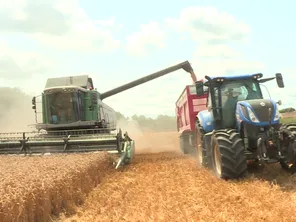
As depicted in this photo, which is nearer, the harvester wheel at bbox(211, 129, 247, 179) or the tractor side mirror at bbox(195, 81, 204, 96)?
the harvester wheel at bbox(211, 129, 247, 179)

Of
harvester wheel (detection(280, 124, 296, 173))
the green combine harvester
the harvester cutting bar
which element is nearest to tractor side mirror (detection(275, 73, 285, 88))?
harvester wheel (detection(280, 124, 296, 173))

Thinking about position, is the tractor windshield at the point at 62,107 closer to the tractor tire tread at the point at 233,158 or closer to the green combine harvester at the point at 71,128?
the green combine harvester at the point at 71,128

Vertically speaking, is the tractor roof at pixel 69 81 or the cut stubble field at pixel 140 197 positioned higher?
the tractor roof at pixel 69 81

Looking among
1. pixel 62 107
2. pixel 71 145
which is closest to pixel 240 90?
pixel 71 145

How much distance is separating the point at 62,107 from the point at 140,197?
8.72 m

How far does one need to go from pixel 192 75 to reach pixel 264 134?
40.6ft

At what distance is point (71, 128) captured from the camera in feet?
49.0

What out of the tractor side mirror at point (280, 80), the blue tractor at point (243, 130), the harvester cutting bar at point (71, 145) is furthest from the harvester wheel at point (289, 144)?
the harvester cutting bar at point (71, 145)

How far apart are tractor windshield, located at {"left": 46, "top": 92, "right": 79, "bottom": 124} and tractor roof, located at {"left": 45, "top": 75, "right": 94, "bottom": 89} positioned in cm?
165

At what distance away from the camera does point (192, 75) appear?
784 inches

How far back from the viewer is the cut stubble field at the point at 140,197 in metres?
5.09

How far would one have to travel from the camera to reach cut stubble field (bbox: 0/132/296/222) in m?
5.09

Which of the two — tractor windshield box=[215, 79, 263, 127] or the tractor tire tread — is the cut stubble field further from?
tractor windshield box=[215, 79, 263, 127]

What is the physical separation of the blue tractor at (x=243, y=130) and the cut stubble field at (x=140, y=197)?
1.23ft
